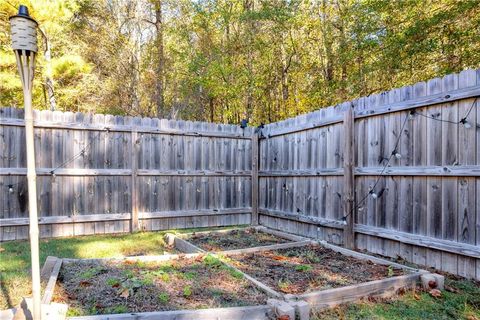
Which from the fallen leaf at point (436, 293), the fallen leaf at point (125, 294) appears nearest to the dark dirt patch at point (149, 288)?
the fallen leaf at point (125, 294)

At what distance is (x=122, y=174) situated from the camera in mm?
5496

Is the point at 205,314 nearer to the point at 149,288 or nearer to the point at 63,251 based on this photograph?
the point at 149,288

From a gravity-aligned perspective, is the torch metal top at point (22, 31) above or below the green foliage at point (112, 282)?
above

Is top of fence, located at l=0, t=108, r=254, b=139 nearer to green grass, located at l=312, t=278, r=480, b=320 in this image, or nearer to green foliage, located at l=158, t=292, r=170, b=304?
green foliage, located at l=158, t=292, r=170, b=304

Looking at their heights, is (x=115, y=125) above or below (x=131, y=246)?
above

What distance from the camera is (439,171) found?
339 centimetres

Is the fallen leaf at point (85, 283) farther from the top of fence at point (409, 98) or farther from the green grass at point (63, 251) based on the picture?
the top of fence at point (409, 98)

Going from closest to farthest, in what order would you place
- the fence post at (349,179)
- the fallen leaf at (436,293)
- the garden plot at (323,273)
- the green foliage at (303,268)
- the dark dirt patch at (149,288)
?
1. the dark dirt patch at (149,288)
2. the garden plot at (323,273)
3. the fallen leaf at (436,293)
4. the green foliage at (303,268)
5. the fence post at (349,179)

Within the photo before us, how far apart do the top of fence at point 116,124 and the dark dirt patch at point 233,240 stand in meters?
1.99

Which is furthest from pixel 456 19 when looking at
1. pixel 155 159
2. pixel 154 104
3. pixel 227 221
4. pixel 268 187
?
pixel 154 104

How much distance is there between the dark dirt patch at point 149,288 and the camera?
7.89ft

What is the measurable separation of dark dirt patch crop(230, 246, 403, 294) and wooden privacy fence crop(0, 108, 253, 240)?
2.49 metres

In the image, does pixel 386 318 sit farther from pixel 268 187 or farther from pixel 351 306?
pixel 268 187

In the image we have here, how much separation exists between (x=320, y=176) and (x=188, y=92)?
8.54m
